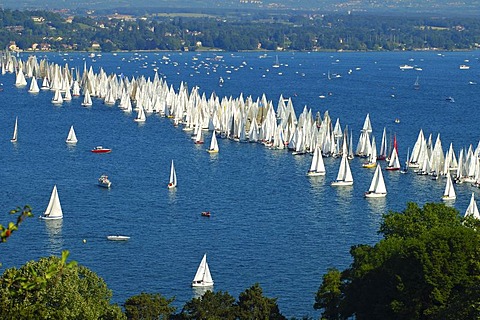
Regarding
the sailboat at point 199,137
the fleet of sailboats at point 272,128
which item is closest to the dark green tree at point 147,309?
the fleet of sailboats at point 272,128

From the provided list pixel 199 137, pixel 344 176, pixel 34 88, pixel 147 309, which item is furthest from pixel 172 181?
pixel 34 88

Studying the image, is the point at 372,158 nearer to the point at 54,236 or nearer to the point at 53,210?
the point at 53,210

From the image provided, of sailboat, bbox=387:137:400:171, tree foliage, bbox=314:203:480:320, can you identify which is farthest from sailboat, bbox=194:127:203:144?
tree foliage, bbox=314:203:480:320

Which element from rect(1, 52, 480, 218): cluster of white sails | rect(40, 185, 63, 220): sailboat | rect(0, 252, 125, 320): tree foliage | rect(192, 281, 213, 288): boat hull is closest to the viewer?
rect(0, 252, 125, 320): tree foliage

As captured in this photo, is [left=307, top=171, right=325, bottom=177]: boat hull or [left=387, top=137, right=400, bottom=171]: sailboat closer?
[left=307, top=171, right=325, bottom=177]: boat hull

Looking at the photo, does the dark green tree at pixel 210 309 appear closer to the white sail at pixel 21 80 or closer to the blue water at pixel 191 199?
the blue water at pixel 191 199

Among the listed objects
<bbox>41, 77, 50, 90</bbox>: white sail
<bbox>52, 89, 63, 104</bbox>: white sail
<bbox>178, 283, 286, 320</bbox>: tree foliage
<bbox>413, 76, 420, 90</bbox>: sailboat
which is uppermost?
<bbox>178, 283, 286, 320</bbox>: tree foliage

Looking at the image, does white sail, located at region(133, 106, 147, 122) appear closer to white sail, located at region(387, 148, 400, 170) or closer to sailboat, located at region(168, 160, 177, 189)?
white sail, located at region(387, 148, 400, 170)
